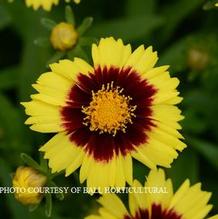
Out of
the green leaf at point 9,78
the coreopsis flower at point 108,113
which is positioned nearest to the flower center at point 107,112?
the coreopsis flower at point 108,113

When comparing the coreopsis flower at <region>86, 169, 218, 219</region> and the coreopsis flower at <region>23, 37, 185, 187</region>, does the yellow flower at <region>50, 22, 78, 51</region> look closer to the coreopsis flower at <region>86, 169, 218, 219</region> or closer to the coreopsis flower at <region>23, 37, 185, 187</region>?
the coreopsis flower at <region>23, 37, 185, 187</region>

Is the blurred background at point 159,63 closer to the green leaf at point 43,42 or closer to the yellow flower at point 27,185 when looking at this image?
the green leaf at point 43,42

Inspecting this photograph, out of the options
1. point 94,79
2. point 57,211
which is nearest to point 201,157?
point 57,211

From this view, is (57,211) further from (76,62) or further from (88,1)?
(88,1)

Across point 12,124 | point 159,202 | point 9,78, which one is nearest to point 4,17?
point 9,78

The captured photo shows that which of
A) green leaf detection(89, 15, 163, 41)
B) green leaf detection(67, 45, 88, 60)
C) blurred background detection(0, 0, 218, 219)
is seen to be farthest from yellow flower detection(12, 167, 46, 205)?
green leaf detection(89, 15, 163, 41)

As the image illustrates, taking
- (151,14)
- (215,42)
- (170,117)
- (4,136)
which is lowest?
(170,117)

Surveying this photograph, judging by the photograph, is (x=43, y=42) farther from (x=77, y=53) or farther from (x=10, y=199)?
(x=10, y=199)
